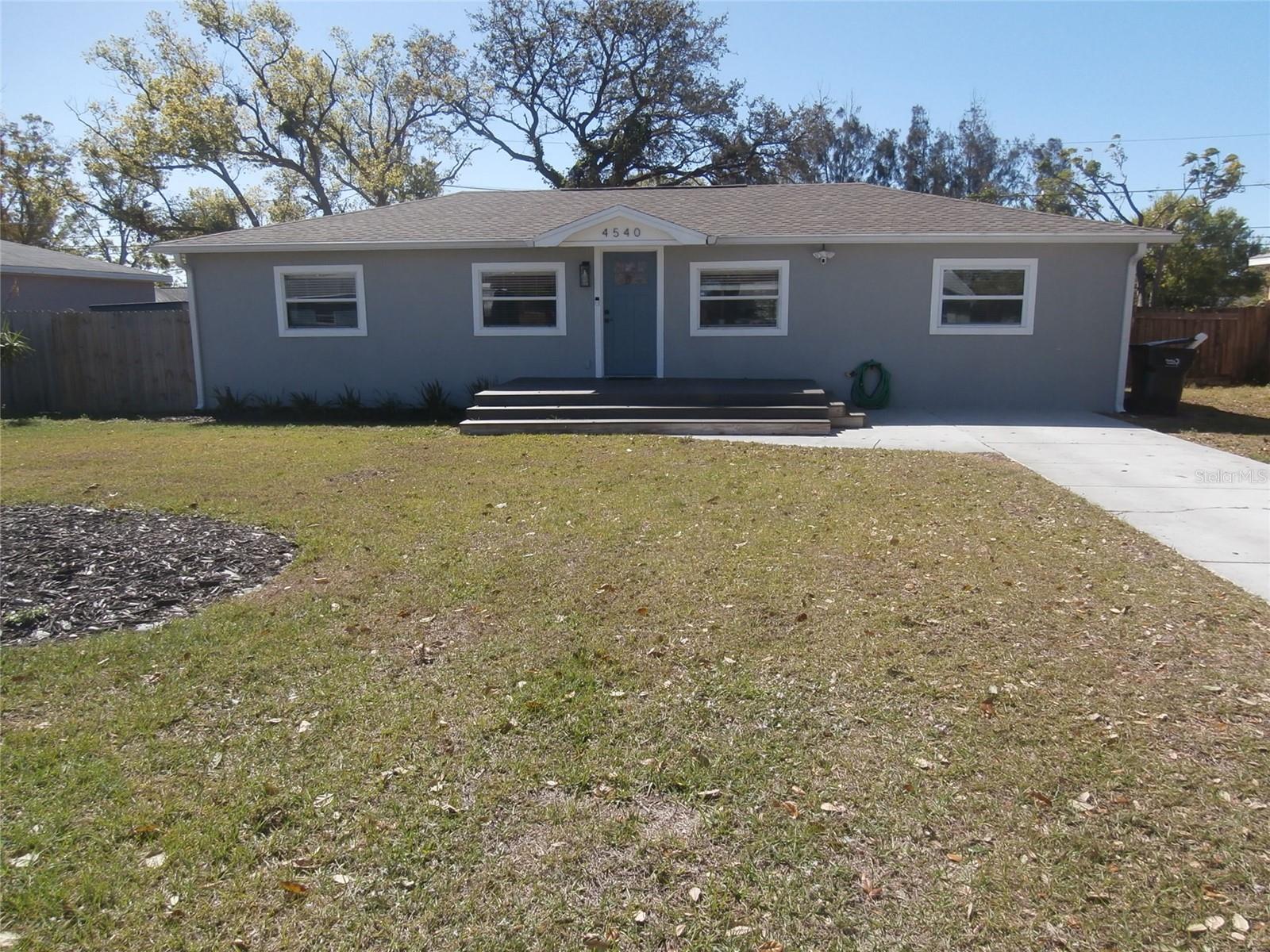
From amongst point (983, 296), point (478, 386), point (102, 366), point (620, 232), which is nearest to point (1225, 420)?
point (983, 296)

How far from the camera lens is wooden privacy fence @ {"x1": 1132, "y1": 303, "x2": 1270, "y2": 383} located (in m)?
17.8

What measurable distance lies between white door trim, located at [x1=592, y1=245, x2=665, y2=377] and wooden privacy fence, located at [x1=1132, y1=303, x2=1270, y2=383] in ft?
34.0

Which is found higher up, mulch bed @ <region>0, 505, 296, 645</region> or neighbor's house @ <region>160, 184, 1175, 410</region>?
neighbor's house @ <region>160, 184, 1175, 410</region>

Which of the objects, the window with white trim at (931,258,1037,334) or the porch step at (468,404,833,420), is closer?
the porch step at (468,404,833,420)

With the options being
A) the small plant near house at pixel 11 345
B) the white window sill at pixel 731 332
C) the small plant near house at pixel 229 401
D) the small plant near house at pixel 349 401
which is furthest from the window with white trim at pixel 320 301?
the white window sill at pixel 731 332

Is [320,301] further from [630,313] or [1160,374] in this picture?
[1160,374]

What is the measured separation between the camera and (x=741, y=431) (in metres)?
11.6

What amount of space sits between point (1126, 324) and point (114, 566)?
535 inches

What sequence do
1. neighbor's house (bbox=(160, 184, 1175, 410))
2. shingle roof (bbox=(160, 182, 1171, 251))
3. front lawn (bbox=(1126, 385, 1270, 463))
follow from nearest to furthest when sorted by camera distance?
front lawn (bbox=(1126, 385, 1270, 463)) → shingle roof (bbox=(160, 182, 1171, 251)) → neighbor's house (bbox=(160, 184, 1175, 410))

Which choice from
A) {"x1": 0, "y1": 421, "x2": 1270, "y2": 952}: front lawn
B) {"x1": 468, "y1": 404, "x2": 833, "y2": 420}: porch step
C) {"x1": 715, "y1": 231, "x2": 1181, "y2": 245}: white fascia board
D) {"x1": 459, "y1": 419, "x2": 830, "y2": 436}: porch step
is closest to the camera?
{"x1": 0, "y1": 421, "x2": 1270, "y2": 952}: front lawn

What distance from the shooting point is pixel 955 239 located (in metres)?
13.1

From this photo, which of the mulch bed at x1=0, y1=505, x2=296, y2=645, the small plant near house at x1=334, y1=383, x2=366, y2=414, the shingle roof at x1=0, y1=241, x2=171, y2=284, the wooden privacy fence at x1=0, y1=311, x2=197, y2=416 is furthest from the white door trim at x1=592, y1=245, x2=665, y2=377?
the shingle roof at x1=0, y1=241, x2=171, y2=284

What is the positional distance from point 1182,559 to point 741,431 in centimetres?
622

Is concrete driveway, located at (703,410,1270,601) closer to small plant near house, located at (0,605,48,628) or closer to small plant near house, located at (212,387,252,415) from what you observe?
small plant near house, located at (0,605,48,628)
